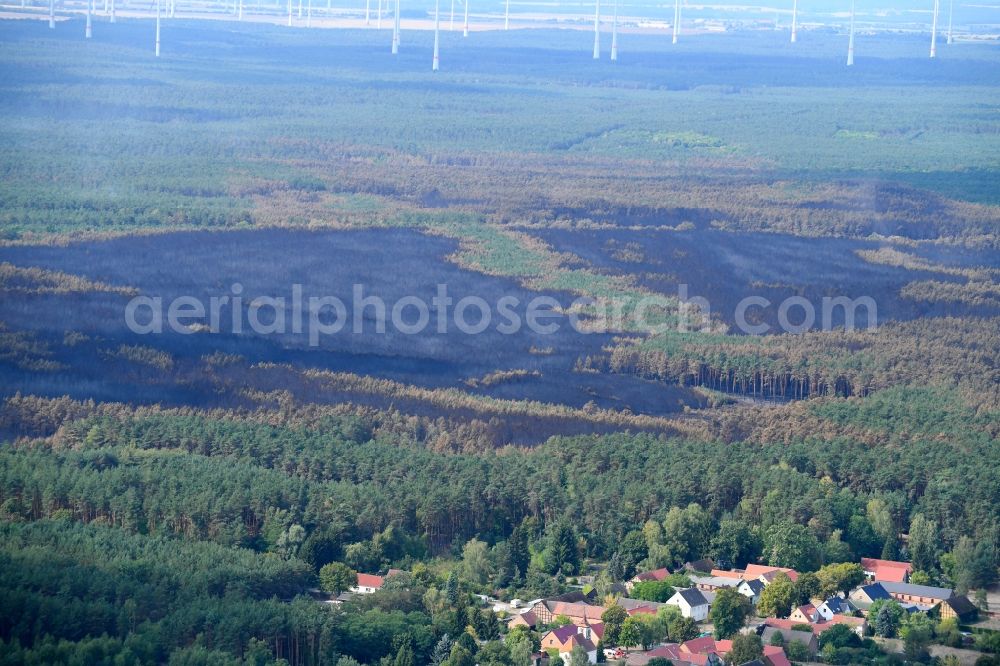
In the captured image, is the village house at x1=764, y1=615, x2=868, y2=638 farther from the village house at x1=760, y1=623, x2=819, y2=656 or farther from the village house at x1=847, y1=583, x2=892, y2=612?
the village house at x1=847, y1=583, x2=892, y2=612

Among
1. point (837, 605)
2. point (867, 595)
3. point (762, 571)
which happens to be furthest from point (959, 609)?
point (762, 571)

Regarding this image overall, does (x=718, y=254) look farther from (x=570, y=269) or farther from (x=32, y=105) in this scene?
(x=32, y=105)

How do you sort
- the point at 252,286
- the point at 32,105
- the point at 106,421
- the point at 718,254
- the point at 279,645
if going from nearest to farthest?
the point at 279,645
the point at 106,421
the point at 252,286
the point at 718,254
the point at 32,105

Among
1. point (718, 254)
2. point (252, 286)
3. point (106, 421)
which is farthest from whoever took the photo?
point (718, 254)

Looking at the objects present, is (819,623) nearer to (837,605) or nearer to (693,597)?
(837,605)

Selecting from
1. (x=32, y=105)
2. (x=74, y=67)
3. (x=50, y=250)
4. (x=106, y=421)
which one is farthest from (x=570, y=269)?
(x=74, y=67)

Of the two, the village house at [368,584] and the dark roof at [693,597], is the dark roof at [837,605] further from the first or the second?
the village house at [368,584]
